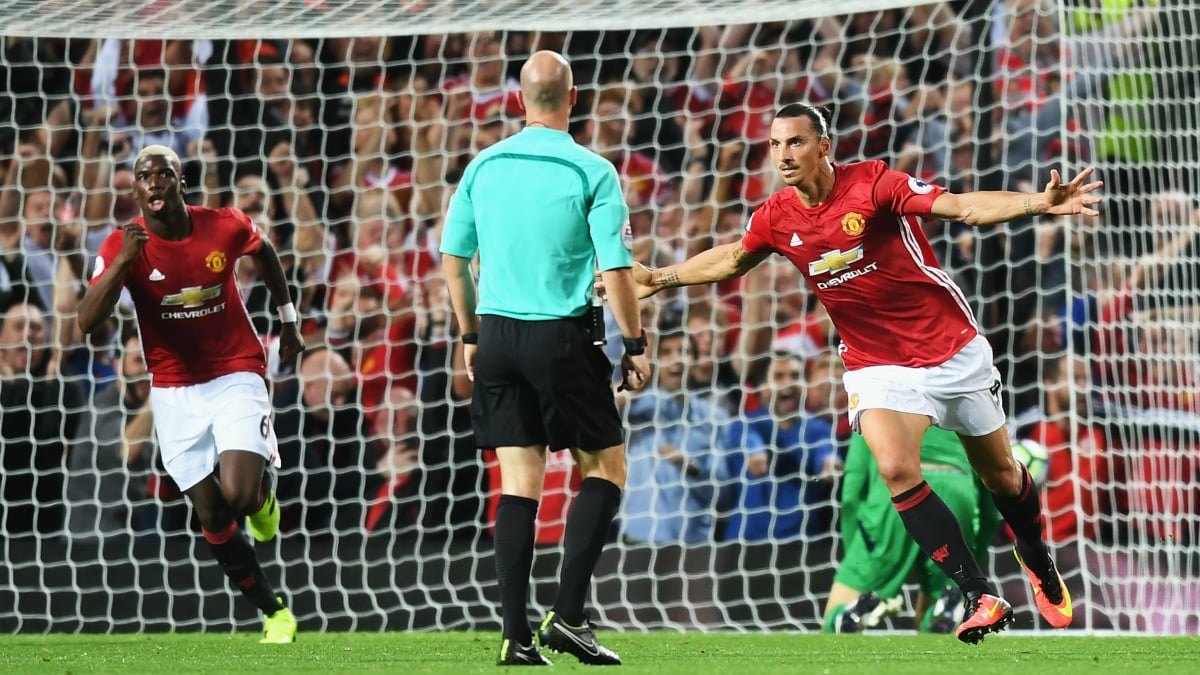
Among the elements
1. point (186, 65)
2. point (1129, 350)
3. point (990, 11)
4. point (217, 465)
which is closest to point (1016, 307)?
point (1129, 350)

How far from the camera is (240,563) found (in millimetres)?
6184

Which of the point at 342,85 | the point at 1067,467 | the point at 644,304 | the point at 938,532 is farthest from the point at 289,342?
the point at 1067,467

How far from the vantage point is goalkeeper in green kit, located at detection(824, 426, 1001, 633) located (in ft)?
23.0

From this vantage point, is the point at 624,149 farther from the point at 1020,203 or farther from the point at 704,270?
the point at 1020,203

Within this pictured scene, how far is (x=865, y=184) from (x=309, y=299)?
15.2 ft

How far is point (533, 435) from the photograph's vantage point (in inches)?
175

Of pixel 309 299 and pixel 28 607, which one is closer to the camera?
pixel 28 607

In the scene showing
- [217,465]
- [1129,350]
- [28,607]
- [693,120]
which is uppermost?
[693,120]

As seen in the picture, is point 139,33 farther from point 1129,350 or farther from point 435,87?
point 1129,350

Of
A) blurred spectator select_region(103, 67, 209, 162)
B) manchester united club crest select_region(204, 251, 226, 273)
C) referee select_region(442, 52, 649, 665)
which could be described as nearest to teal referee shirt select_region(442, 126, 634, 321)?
referee select_region(442, 52, 649, 665)

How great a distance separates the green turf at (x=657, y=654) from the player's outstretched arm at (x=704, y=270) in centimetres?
126

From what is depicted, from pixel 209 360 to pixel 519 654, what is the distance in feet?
8.17

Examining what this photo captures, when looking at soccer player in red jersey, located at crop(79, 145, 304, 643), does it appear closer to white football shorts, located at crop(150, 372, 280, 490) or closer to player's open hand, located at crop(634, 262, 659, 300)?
white football shorts, located at crop(150, 372, 280, 490)

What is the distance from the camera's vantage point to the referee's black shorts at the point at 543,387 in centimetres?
437
